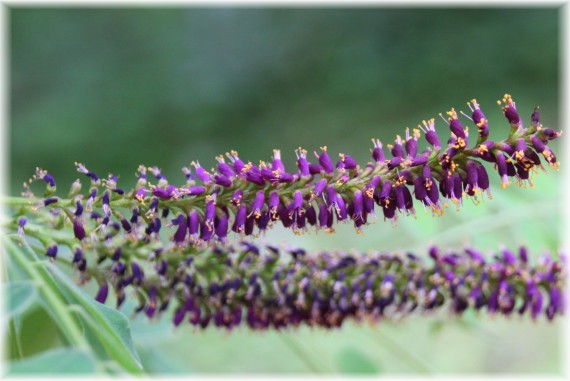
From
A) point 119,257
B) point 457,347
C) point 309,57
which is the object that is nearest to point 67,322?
point 119,257

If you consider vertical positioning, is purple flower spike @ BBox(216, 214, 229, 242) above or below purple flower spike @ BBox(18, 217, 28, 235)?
below

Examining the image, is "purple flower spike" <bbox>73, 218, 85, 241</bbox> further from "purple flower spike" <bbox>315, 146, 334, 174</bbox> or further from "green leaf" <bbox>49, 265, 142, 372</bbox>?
"purple flower spike" <bbox>315, 146, 334, 174</bbox>

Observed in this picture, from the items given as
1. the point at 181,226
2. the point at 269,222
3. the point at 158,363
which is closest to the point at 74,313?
the point at 181,226

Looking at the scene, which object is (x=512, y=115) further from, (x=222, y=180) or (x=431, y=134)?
(x=222, y=180)

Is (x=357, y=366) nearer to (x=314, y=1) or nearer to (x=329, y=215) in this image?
(x=329, y=215)

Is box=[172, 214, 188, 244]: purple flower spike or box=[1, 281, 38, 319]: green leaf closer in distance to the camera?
box=[1, 281, 38, 319]: green leaf

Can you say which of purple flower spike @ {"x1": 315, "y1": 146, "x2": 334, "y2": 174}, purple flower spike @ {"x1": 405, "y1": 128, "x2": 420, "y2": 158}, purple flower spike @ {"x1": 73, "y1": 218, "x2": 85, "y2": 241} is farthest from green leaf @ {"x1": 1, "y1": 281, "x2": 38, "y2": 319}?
purple flower spike @ {"x1": 405, "y1": 128, "x2": 420, "y2": 158}

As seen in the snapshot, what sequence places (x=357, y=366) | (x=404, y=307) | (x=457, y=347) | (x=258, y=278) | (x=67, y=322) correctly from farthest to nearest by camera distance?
(x=457, y=347)
(x=357, y=366)
(x=404, y=307)
(x=258, y=278)
(x=67, y=322)
